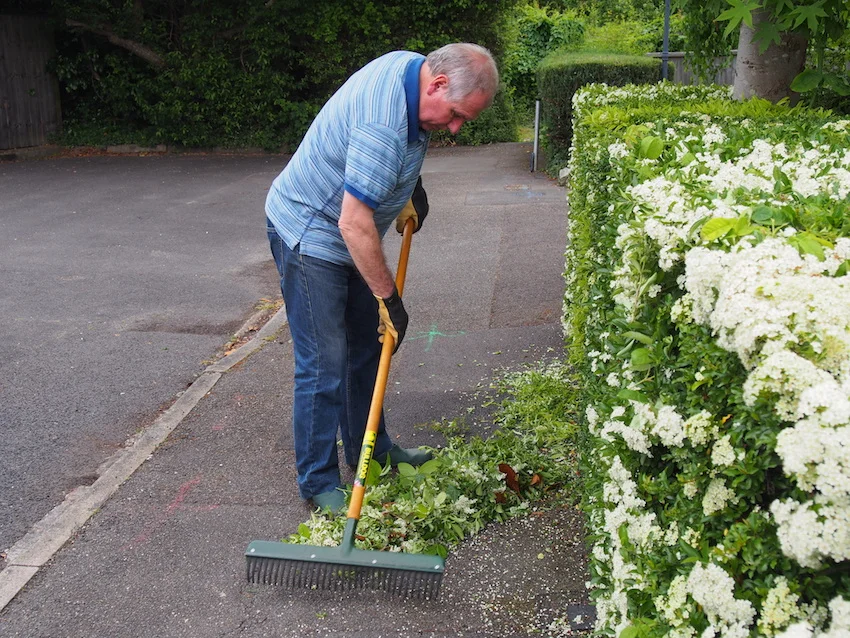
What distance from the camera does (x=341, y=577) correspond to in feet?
10.7

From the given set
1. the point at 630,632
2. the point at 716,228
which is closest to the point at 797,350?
the point at 716,228

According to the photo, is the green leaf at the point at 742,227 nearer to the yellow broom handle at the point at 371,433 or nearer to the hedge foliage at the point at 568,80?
the yellow broom handle at the point at 371,433

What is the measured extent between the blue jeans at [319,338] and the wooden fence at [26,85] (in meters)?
15.2

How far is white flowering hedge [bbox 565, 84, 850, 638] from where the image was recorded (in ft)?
4.56

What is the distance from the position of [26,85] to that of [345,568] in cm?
1687

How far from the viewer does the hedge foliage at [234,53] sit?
661 inches

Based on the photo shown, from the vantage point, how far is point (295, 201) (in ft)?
12.2

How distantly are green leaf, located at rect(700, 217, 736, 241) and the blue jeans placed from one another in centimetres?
208

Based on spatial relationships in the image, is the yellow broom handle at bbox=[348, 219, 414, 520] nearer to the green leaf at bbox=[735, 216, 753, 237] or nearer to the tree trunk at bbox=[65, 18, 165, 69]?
the green leaf at bbox=[735, 216, 753, 237]

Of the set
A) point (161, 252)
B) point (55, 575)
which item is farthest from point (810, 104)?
point (161, 252)

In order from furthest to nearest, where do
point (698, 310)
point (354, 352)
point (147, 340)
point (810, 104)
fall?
point (147, 340)
point (810, 104)
point (354, 352)
point (698, 310)

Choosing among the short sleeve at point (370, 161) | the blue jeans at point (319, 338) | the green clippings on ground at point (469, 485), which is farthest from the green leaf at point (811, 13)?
the blue jeans at point (319, 338)

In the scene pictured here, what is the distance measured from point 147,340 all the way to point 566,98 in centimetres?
814

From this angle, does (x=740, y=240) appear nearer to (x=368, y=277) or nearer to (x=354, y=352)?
(x=368, y=277)
